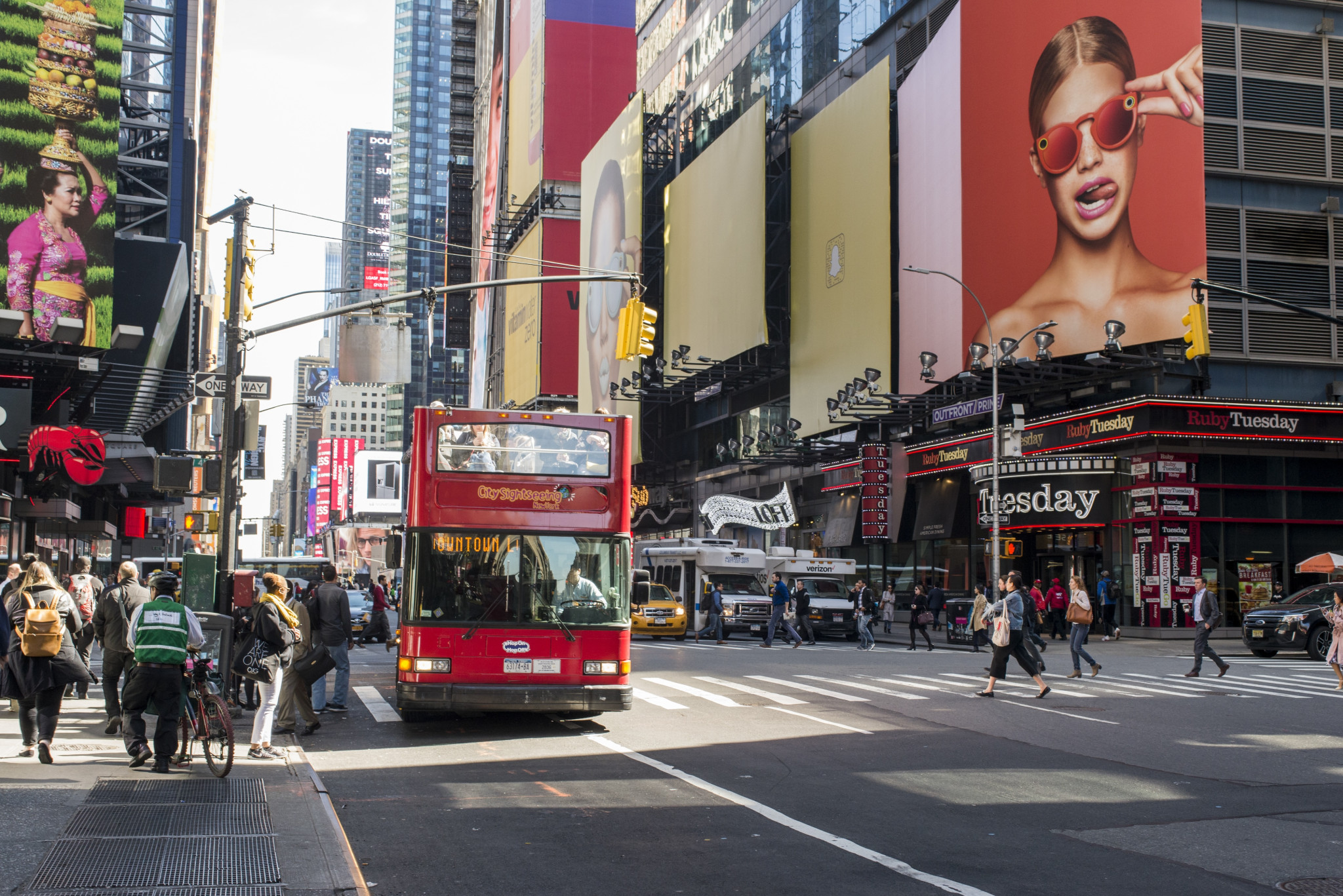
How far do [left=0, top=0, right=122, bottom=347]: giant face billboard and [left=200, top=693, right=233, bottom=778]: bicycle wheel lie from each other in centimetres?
2507

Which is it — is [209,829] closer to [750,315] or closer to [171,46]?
[750,315]

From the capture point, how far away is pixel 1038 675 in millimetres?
18797

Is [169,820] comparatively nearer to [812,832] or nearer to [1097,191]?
[812,832]

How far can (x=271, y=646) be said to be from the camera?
40.0 feet

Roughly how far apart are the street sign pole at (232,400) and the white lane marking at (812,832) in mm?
6222

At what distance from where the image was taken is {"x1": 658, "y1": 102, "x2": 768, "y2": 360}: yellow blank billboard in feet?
165

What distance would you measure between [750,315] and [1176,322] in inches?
762

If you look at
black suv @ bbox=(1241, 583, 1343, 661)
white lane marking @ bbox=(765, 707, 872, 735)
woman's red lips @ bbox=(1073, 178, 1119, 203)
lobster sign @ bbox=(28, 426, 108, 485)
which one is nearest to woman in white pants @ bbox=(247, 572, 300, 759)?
white lane marking @ bbox=(765, 707, 872, 735)

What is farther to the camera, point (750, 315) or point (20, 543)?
point (750, 315)

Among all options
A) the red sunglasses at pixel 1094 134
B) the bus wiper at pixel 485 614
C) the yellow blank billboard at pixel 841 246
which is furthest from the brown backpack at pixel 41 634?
the yellow blank billboard at pixel 841 246

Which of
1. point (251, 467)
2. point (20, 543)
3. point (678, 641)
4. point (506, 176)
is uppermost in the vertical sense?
point (506, 176)

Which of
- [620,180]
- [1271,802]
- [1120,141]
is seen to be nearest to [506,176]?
[620,180]

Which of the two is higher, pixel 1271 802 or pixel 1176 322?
pixel 1176 322

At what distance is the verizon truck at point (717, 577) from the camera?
3534 centimetres
